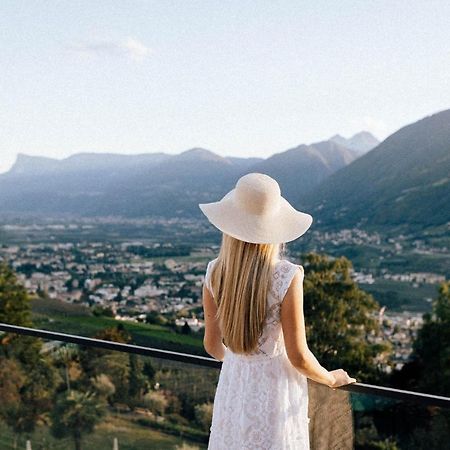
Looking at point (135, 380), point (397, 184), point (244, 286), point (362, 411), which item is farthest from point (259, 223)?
point (397, 184)

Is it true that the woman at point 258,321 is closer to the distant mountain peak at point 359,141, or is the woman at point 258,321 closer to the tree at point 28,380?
the tree at point 28,380

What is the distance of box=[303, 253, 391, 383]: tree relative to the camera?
62.8ft

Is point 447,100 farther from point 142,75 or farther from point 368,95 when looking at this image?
point 142,75

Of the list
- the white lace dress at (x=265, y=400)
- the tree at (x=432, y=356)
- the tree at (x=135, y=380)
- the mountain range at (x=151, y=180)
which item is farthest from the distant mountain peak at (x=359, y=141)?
the white lace dress at (x=265, y=400)

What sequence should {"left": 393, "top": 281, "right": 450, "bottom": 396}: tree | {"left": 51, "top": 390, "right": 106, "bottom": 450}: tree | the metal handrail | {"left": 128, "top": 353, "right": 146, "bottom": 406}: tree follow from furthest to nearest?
1. {"left": 393, "top": 281, "right": 450, "bottom": 396}: tree
2. {"left": 51, "top": 390, "right": 106, "bottom": 450}: tree
3. {"left": 128, "top": 353, "right": 146, "bottom": 406}: tree
4. the metal handrail

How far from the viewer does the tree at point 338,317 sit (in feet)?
62.8

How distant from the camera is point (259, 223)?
1.63m

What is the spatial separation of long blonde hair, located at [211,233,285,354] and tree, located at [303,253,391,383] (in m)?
17.5

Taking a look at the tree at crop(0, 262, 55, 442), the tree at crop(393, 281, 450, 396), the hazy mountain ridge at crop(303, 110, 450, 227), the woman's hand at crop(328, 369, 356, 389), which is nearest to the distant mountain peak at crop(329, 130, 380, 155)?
the hazy mountain ridge at crop(303, 110, 450, 227)

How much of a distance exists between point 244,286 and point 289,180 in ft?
232

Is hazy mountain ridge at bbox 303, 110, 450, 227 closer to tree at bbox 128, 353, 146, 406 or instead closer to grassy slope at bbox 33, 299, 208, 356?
grassy slope at bbox 33, 299, 208, 356

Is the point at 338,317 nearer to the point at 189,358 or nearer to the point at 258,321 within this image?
the point at 189,358

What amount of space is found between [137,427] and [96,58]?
60.7 m

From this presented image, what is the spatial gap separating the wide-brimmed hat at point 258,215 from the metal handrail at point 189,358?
0.57m
